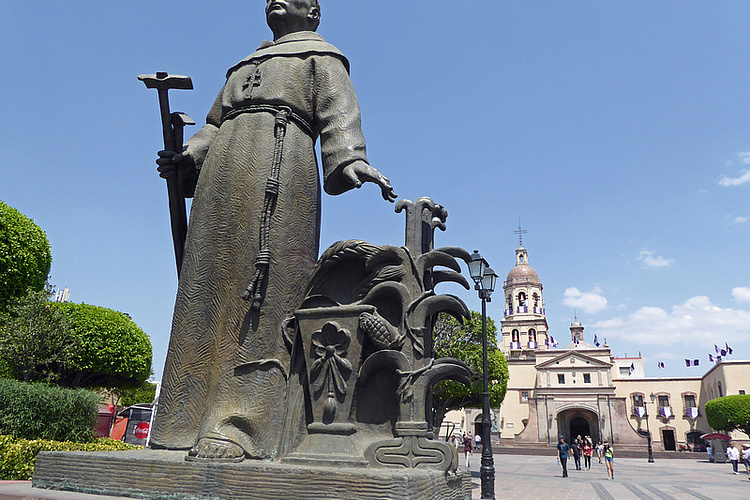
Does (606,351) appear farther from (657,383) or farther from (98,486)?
(98,486)

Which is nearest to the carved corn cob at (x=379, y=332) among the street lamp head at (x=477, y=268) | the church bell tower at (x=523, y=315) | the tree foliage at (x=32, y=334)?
the street lamp head at (x=477, y=268)

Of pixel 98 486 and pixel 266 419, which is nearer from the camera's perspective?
pixel 98 486

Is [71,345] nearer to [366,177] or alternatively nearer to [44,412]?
[44,412]

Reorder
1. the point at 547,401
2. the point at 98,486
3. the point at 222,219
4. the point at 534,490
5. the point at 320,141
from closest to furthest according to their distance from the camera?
the point at 98,486 → the point at 222,219 → the point at 320,141 → the point at 534,490 → the point at 547,401

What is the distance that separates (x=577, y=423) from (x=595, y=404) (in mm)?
5508

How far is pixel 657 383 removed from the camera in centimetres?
5528

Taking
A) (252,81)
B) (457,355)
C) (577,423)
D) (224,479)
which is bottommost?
(224,479)

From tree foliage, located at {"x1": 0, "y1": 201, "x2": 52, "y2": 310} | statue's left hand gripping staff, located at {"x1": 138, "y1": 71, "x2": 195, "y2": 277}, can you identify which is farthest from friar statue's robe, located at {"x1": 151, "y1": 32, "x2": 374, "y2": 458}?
tree foliage, located at {"x1": 0, "y1": 201, "x2": 52, "y2": 310}

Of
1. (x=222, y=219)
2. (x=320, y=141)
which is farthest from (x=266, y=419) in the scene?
(x=320, y=141)

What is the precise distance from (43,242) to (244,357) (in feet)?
53.1

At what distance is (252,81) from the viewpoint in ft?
12.7

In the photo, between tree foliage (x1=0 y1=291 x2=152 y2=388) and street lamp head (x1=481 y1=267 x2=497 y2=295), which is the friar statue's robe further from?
tree foliage (x1=0 y1=291 x2=152 y2=388)

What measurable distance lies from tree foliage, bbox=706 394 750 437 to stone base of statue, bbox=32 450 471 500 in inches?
1811

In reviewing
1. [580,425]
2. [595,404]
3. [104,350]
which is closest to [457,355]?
[104,350]
